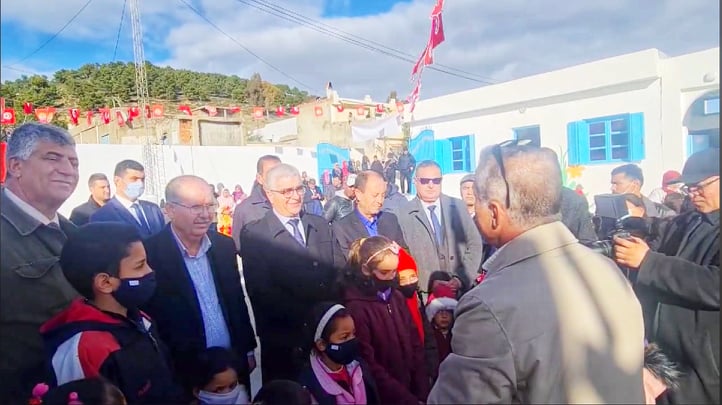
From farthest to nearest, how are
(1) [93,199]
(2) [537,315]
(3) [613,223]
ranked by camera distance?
(3) [613,223] → (1) [93,199] → (2) [537,315]

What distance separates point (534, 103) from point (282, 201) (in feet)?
4.52

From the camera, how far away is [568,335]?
125cm

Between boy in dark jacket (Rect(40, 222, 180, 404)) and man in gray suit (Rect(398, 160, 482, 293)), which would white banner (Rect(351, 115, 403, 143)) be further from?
boy in dark jacket (Rect(40, 222, 180, 404))

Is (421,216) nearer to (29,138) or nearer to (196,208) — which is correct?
(196,208)

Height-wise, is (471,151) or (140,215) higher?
(471,151)

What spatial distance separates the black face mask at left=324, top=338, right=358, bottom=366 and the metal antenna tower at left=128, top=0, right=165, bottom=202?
82 centimetres

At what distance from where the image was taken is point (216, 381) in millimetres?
1673

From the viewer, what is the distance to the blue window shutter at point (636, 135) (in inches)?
92.7

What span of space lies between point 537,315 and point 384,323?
0.89 m

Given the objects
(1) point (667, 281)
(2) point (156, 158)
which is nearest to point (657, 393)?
(1) point (667, 281)

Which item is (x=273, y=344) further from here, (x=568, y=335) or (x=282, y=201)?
(x=568, y=335)

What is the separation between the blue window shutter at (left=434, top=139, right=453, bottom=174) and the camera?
2.71 meters

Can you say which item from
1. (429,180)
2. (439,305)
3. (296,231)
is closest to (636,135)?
(429,180)

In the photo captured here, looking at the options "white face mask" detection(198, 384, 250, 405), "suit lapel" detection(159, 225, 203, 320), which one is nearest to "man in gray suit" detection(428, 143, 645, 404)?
"white face mask" detection(198, 384, 250, 405)
